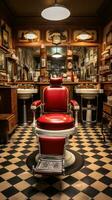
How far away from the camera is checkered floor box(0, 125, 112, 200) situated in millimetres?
1770

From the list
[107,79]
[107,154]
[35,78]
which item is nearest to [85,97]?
[107,79]

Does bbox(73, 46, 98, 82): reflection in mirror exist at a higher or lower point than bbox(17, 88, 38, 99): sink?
higher

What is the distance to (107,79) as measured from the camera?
4.43 meters

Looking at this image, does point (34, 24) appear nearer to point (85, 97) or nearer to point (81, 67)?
point (81, 67)

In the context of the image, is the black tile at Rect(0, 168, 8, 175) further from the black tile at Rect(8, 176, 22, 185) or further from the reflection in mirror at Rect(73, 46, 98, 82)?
the reflection in mirror at Rect(73, 46, 98, 82)

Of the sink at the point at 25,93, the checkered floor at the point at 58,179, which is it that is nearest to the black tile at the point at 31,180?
the checkered floor at the point at 58,179

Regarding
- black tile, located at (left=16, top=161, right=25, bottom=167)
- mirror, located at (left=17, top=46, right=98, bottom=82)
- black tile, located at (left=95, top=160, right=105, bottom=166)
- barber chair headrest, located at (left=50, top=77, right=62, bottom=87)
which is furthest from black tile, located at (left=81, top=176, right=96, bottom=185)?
mirror, located at (left=17, top=46, right=98, bottom=82)

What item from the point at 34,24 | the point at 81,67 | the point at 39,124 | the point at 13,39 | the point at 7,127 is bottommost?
the point at 7,127

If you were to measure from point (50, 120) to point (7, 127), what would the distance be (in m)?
1.29

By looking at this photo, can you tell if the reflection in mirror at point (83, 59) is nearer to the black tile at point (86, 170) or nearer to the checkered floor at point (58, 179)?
the checkered floor at point (58, 179)

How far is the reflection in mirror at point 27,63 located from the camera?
5035 mm

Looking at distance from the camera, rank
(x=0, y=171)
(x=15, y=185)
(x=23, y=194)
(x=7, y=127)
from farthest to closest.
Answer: (x=7, y=127), (x=0, y=171), (x=15, y=185), (x=23, y=194)

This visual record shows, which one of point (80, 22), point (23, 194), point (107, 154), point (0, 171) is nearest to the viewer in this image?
point (23, 194)

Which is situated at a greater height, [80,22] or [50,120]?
[80,22]
